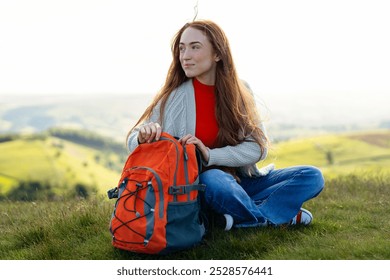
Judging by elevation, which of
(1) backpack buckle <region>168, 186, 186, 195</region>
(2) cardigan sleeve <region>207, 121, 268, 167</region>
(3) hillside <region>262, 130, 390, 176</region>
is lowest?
(3) hillside <region>262, 130, 390, 176</region>

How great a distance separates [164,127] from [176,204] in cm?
91

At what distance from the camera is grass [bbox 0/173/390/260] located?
3.97 m

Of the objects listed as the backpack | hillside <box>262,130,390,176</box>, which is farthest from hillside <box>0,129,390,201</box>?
the backpack

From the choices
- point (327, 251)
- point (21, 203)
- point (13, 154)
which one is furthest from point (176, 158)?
point (13, 154)

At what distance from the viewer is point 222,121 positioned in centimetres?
448

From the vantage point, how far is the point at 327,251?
12.8 ft

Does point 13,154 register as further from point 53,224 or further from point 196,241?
point 196,241

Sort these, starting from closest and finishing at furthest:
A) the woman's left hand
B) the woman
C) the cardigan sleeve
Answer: the woman's left hand, the cardigan sleeve, the woman

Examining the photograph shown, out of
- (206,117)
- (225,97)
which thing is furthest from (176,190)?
(225,97)

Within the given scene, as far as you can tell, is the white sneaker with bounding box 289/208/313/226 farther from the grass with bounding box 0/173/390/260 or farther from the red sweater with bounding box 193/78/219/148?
the red sweater with bounding box 193/78/219/148

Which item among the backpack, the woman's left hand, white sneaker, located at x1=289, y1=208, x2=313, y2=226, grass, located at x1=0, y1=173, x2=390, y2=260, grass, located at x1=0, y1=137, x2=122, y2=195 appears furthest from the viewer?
grass, located at x1=0, y1=137, x2=122, y2=195

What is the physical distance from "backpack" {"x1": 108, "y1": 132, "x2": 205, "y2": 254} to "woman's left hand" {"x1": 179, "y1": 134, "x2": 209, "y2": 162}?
0.09 meters

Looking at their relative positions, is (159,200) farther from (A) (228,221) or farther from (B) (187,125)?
(B) (187,125)
